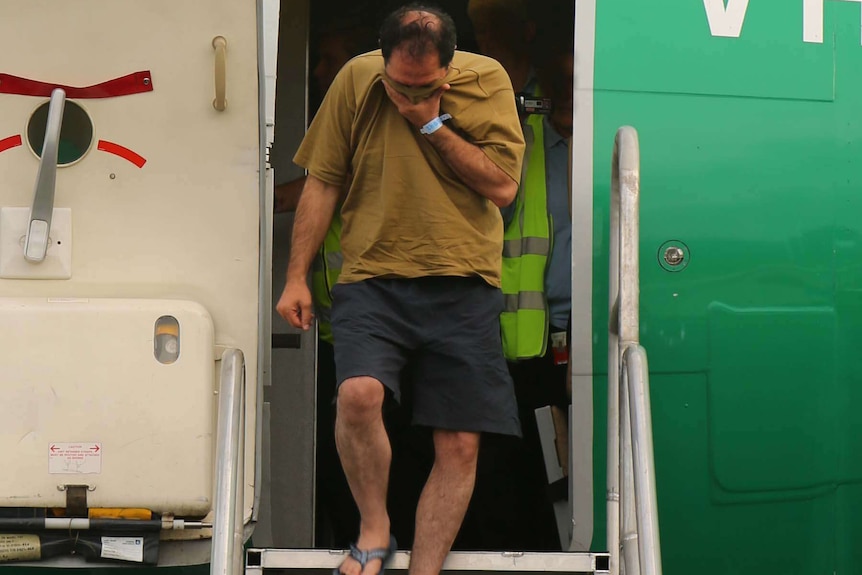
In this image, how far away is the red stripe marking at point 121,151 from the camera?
9.39 ft

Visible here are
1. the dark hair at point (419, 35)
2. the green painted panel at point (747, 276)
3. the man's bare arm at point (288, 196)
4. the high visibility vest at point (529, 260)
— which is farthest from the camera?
the green painted panel at point (747, 276)

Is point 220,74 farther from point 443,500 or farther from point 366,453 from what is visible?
point 443,500

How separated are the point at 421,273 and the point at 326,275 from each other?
48cm

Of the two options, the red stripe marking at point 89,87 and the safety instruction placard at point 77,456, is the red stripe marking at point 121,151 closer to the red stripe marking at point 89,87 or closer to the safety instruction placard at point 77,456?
the red stripe marking at point 89,87

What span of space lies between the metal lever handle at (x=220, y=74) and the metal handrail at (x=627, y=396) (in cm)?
105

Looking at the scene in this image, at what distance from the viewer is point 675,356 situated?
3.42 meters

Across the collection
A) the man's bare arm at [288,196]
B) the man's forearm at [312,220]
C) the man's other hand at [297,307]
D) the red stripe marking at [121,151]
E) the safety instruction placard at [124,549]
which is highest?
the red stripe marking at [121,151]

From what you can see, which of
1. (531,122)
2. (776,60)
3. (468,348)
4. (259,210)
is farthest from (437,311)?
(776,60)

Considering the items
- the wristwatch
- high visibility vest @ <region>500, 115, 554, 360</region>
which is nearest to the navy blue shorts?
high visibility vest @ <region>500, 115, 554, 360</region>

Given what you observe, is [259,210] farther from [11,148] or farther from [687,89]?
[687,89]

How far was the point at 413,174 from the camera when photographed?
2875 millimetres

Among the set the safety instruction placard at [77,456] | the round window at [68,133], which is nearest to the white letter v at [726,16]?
the round window at [68,133]

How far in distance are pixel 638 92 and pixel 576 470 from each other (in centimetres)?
125

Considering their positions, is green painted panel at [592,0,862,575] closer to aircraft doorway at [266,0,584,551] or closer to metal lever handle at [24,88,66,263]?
aircraft doorway at [266,0,584,551]
